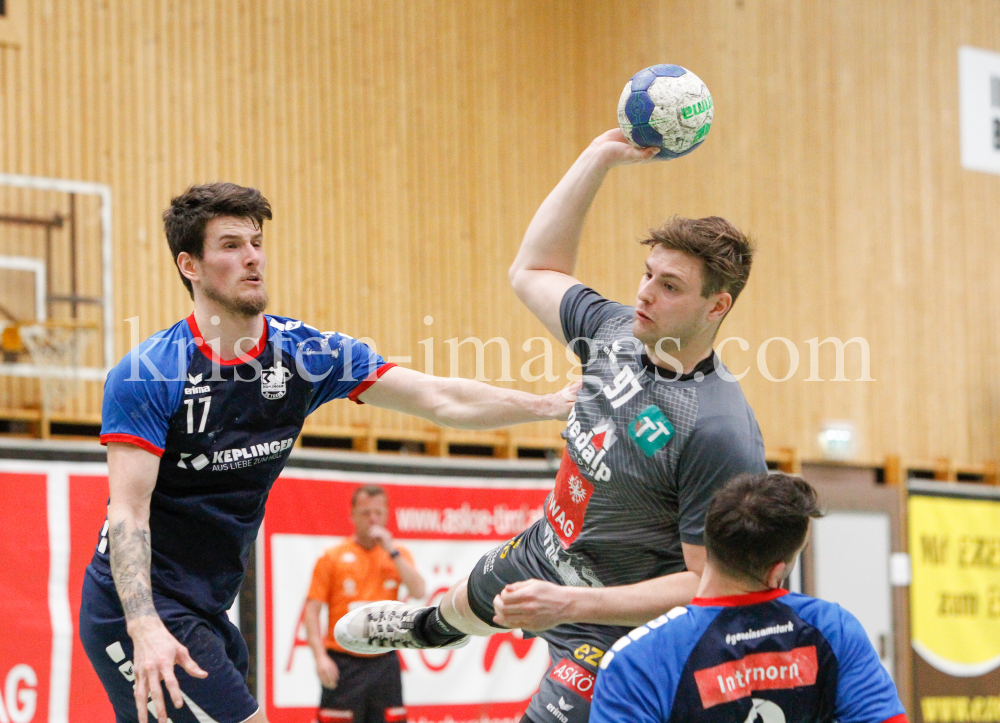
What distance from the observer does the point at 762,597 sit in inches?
128

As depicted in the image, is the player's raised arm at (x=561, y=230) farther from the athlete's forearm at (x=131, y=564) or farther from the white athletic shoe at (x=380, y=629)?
the athlete's forearm at (x=131, y=564)

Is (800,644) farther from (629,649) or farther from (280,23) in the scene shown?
(280,23)

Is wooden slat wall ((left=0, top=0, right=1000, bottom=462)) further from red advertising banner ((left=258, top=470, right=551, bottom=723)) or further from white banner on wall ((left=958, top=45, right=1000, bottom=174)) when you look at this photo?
red advertising banner ((left=258, top=470, right=551, bottom=723))

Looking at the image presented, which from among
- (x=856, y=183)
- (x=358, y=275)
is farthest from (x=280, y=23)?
(x=856, y=183)

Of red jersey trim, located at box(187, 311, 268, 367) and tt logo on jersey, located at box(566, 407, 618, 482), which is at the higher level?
red jersey trim, located at box(187, 311, 268, 367)

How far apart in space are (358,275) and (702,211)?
484 centimetres

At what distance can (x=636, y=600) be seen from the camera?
379cm

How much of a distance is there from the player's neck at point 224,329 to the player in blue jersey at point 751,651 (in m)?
2.11

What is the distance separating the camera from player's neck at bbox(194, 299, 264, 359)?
4531mm

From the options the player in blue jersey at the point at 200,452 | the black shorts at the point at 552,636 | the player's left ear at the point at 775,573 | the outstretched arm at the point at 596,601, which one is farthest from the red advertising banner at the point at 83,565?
the player's left ear at the point at 775,573

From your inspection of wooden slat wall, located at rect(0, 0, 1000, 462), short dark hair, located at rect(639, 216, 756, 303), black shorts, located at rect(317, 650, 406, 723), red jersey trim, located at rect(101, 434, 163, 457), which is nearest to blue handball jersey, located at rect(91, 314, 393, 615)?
red jersey trim, located at rect(101, 434, 163, 457)

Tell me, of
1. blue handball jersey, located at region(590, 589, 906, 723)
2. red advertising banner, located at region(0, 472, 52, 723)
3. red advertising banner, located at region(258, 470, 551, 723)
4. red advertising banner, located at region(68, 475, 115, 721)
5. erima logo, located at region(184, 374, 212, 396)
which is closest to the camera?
blue handball jersey, located at region(590, 589, 906, 723)

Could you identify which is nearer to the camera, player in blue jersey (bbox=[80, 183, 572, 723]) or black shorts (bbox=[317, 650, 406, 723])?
player in blue jersey (bbox=[80, 183, 572, 723])

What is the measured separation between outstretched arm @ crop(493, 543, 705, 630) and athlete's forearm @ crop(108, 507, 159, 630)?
4.35ft
